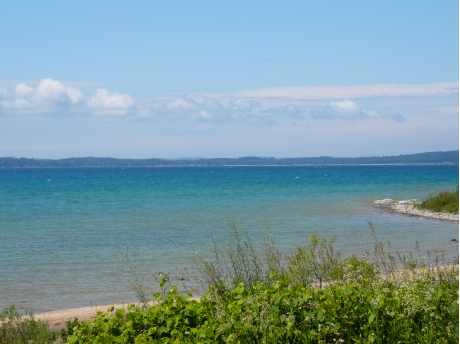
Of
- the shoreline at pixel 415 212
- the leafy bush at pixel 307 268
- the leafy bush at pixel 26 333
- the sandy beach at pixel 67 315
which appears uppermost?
the leafy bush at pixel 307 268

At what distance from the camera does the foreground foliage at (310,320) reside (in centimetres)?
515

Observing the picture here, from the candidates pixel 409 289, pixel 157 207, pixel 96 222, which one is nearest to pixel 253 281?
pixel 409 289

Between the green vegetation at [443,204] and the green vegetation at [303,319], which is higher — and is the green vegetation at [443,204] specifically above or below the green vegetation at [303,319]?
below

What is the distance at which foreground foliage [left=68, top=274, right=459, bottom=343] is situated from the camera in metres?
5.15

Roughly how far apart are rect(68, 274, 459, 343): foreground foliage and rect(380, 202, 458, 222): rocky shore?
79.9ft

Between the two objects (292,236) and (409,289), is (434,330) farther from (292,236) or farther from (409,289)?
(292,236)

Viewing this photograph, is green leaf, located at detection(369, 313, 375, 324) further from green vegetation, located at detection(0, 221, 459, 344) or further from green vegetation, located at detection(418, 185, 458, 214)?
green vegetation, located at detection(418, 185, 458, 214)

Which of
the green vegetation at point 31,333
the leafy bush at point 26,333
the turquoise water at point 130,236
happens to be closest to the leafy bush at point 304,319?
the green vegetation at point 31,333

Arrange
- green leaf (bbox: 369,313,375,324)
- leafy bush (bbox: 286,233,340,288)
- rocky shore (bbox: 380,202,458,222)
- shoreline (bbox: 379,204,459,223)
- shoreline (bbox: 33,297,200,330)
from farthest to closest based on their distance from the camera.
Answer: rocky shore (bbox: 380,202,458,222), shoreline (bbox: 379,204,459,223), shoreline (bbox: 33,297,200,330), leafy bush (bbox: 286,233,340,288), green leaf (bbox: 369,313,375,324)

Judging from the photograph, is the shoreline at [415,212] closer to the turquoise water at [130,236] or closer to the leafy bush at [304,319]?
the turquoise water at [130,236]

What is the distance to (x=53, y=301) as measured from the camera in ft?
40.7

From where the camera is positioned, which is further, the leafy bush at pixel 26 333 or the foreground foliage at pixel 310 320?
the leafy bush at pixel 26 333

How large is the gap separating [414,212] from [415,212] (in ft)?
0.18

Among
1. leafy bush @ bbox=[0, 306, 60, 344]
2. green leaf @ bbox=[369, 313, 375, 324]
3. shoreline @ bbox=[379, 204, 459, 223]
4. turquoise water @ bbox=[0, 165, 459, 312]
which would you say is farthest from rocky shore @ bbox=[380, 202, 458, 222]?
green leaf @ bbox=[369, 313, 375, 324]
